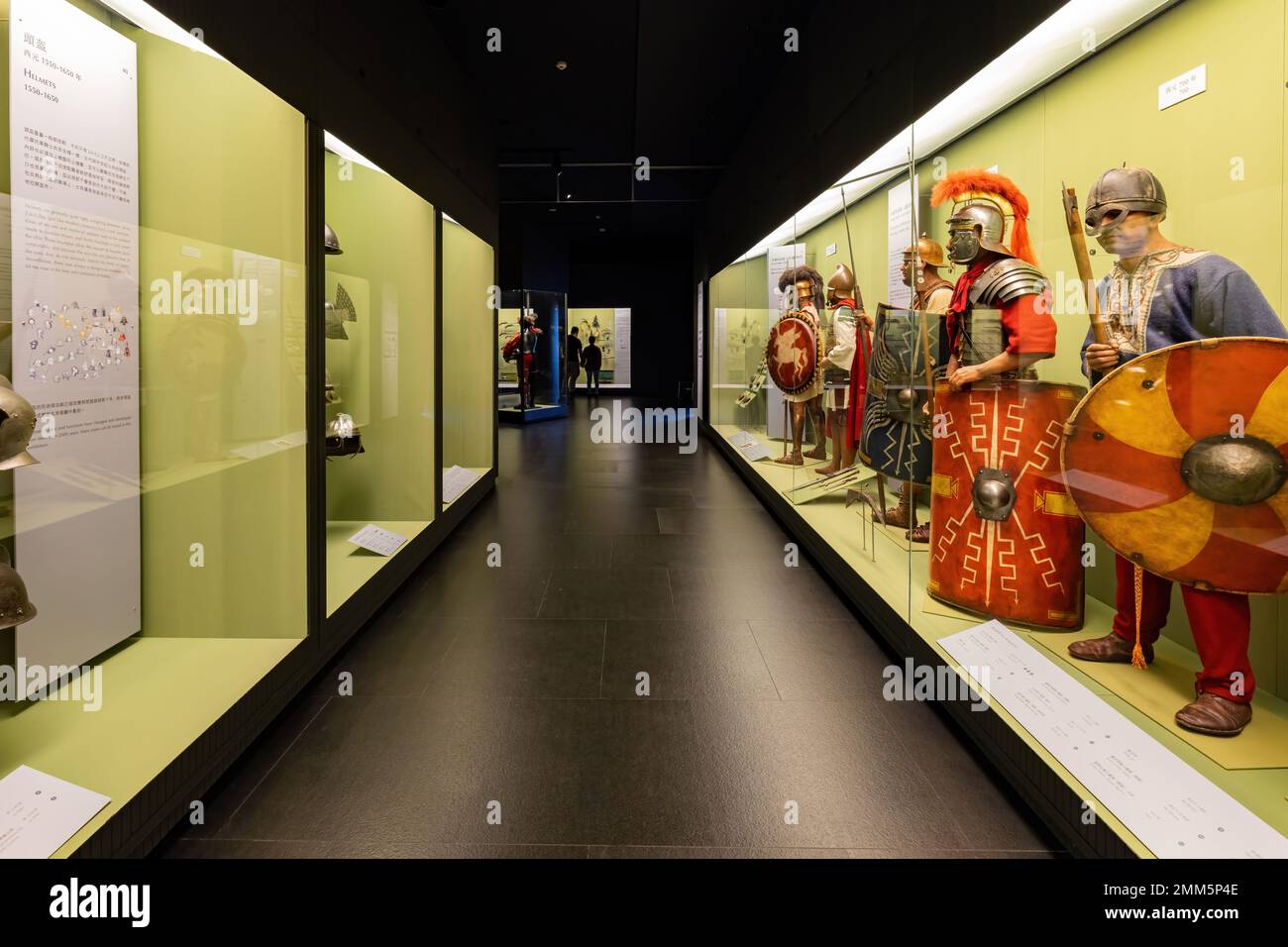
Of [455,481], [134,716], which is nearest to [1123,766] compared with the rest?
[134,716]

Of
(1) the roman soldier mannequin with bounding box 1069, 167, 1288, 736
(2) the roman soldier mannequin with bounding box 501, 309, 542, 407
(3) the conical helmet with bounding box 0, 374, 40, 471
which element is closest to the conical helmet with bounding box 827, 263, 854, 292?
(1) the roman soldier mannequin with bounding box 1069, 167, 1288, 736

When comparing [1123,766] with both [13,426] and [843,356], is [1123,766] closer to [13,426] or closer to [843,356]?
[13,426]

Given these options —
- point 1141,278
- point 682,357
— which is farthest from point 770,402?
point 682,357

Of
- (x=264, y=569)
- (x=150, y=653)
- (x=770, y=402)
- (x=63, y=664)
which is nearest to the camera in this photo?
(x=63, y=664)

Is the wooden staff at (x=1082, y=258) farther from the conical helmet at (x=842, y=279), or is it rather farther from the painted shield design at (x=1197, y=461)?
the conical helmet at (x=842, y=279)

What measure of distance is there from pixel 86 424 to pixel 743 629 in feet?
7.77

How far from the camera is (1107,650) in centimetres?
226

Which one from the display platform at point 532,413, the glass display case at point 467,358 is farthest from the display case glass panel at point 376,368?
the display platform at point 532,413

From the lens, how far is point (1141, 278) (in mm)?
1875

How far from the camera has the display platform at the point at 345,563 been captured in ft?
9.61

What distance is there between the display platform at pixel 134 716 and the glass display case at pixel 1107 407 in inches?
81.0

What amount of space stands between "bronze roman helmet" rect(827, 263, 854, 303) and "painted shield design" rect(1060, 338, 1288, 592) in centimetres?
263

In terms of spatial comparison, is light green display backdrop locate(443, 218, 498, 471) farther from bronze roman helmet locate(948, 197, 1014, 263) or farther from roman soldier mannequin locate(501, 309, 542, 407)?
roman soldier mannequin locate(501, 309, 542, 407)
